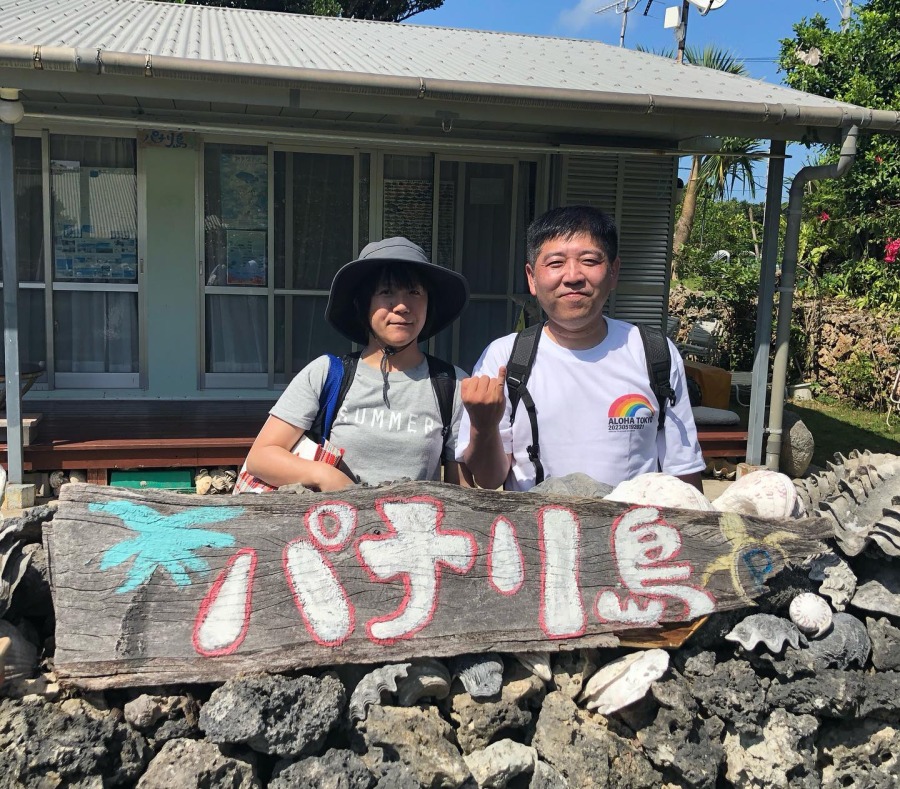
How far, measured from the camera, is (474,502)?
1937mm

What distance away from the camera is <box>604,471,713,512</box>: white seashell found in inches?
80.2

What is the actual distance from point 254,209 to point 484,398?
235 inches

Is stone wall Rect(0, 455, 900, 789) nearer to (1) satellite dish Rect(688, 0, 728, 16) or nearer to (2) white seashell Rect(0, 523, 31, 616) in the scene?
(2) white seashell Rect(0, 523, 31, 616)

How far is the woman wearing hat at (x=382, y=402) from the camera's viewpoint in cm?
226

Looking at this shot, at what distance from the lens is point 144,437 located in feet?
19.2

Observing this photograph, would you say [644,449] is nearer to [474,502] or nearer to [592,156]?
[474,502]

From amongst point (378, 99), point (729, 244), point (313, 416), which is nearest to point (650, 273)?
point (378, 99)

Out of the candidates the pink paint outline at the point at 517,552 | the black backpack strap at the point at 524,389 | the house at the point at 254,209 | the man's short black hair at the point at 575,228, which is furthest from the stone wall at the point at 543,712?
the house at the point at 254,209

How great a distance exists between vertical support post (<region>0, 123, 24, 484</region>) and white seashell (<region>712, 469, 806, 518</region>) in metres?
4.45

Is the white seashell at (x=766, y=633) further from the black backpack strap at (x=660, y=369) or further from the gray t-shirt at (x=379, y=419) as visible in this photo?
the gray t-shirt at (x=379, y=419)

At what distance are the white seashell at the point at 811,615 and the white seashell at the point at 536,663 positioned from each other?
63 centimetres

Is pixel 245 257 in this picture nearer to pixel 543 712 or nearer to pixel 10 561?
pixel 10 561

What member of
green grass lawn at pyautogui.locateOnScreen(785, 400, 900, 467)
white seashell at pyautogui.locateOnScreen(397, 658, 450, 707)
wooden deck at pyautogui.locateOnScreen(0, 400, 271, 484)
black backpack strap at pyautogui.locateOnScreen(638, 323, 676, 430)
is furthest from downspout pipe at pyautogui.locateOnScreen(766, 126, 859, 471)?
white seashell at pyautogui.locateOnScreen(397, 658, 450, 707)

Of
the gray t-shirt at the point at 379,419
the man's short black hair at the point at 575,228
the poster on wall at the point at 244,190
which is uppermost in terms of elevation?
the poster on wall at the point at 244,190
